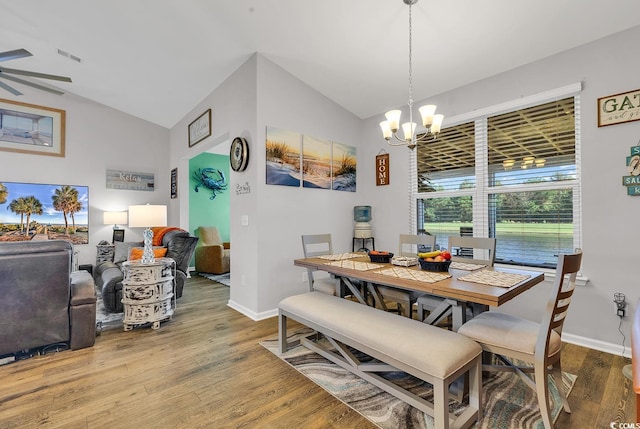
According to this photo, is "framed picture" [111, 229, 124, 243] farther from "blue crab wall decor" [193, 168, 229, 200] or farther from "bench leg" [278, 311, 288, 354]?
"bench leg" [278, 311, 288, 354]

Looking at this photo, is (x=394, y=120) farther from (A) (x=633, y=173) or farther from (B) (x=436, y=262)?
(A) (x=633, y=173)

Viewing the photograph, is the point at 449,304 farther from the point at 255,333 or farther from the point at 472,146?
the point at 472,146

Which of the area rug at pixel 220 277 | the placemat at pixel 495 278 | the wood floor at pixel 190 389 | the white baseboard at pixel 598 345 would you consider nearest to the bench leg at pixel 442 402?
the wood floor at pixel 190 389

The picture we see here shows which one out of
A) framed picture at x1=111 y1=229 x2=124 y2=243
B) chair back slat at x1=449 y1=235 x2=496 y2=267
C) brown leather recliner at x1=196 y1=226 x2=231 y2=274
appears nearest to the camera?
chair back slat at x1=449 y1=235 x2=496 y2=267

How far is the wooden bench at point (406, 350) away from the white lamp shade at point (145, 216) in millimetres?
4002

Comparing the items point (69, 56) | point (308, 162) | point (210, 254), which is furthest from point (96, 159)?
point (308, 162)

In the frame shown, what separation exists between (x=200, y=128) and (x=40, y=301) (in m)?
3.16

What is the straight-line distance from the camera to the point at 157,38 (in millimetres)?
3250

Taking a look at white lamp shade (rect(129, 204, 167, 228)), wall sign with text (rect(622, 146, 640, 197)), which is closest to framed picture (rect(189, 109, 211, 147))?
white lamp shade (rect(129, 204, 167, 228))

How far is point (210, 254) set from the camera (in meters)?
5.77

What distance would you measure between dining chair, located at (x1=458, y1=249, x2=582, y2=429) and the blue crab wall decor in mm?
5776

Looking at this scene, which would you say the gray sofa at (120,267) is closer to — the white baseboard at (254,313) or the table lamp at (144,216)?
the table lamp at (144,216)

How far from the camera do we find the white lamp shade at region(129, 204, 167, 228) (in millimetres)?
5039

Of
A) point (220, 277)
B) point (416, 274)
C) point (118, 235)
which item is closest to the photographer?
point (416, 274)
